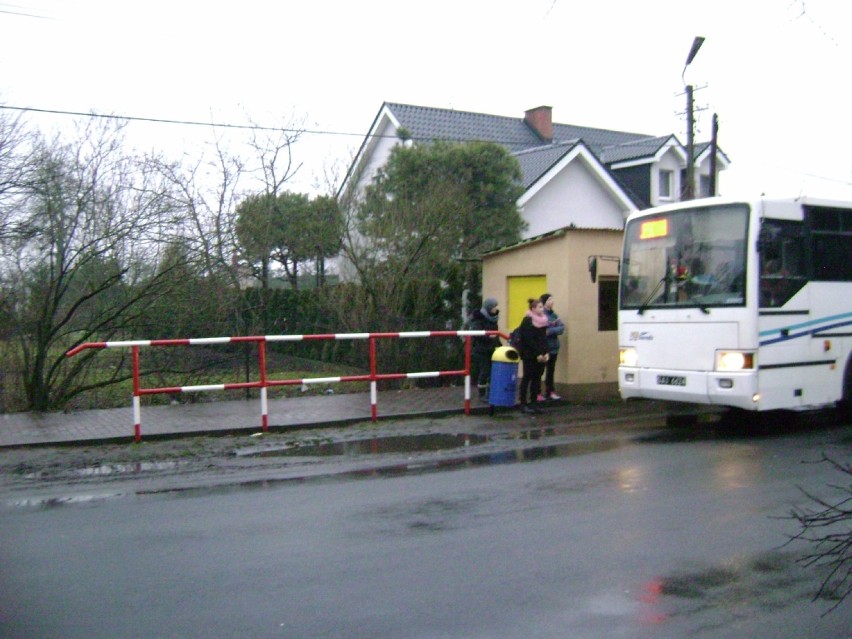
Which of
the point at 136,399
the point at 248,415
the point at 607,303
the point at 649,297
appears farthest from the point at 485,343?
the point at 136,399

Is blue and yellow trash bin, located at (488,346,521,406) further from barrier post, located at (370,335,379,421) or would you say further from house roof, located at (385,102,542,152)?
house roof, located at (385,102,542,152)

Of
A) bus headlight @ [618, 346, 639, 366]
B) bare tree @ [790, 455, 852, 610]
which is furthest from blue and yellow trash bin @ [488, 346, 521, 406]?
bare tree @ [790, 455, 852, 610]

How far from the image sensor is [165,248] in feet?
51.0

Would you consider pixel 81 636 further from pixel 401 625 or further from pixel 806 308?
pixel 806 308

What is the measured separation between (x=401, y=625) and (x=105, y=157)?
1280 centimetres

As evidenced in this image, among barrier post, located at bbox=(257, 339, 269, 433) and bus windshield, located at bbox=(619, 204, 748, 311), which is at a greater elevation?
bus windshield, located at bbox=(619, 204, 748, 311)

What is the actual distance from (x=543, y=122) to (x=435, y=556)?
32494 mm

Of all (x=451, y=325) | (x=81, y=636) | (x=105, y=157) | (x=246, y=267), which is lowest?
(x=81, y=636)

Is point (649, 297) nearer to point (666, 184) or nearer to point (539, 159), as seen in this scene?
point (539, 159)

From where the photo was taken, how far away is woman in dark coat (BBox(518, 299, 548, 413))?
42.9 ft

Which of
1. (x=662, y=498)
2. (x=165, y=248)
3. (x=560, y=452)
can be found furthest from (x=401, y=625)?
(x=165, y=248)

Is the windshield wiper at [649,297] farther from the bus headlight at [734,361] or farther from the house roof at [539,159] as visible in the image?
the house roof at [539,159]

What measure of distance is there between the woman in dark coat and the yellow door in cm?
273

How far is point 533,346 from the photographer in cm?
1306
